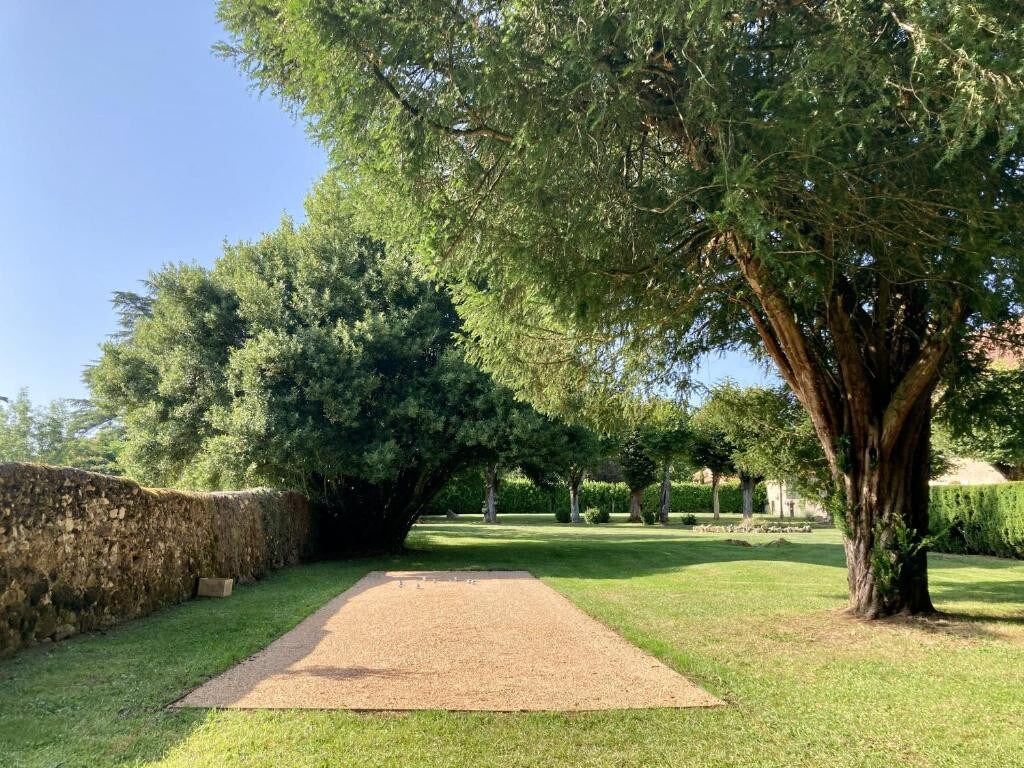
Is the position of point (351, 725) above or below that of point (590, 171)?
below

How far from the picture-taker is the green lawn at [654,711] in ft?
12.5

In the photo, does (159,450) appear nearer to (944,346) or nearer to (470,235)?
(470,235)

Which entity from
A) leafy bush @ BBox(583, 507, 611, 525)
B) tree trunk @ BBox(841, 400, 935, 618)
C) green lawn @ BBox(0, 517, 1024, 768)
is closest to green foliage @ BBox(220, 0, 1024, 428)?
tree trunk @ BBox(841, 400, 935, 618)

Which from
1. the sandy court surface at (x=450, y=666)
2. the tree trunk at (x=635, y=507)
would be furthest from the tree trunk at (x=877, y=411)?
the tree trunk at (x=635, y=507)

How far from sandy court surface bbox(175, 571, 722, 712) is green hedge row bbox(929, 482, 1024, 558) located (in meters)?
13.3

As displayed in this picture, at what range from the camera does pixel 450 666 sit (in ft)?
19.5

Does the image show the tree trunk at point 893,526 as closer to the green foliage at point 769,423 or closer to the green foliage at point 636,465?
the green foliage at point 769,423

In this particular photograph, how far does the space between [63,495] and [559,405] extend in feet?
21.2

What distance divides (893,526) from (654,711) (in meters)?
4.79

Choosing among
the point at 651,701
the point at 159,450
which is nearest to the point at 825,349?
the point at 651,701

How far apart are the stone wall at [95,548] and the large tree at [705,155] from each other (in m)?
4.42

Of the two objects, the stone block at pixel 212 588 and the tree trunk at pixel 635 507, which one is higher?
the tree trunk at pixel 635 507

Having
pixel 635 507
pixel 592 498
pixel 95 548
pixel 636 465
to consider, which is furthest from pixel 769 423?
pixel 592 498

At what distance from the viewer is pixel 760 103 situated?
5023 millimetres
